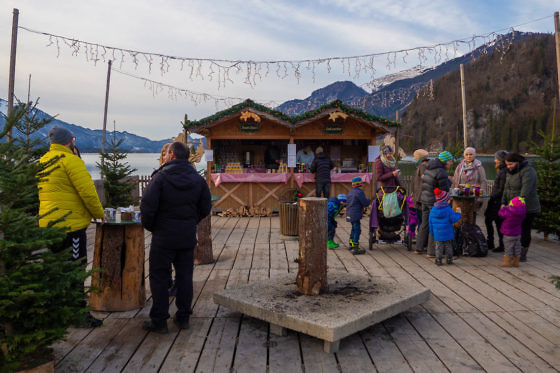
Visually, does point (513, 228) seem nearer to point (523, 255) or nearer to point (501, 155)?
point (523, 255)

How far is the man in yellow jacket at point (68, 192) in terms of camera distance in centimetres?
377

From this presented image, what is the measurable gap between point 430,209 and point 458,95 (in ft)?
397

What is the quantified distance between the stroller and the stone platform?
292cm

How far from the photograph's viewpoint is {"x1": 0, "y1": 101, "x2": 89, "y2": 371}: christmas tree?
252 centimetres

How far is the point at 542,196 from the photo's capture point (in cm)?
862

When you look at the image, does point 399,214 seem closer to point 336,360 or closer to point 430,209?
point 430,209

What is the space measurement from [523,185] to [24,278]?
6.61 m

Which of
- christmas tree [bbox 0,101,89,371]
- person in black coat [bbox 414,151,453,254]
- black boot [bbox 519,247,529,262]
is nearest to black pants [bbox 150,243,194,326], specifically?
christmas tree [bbox 0,101,89,371]

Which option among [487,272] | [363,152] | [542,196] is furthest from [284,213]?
[363,152]

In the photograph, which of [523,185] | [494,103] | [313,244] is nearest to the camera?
[313,244]

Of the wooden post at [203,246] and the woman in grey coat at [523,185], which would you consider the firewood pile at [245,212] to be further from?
the woman in grey coat at [523,185]

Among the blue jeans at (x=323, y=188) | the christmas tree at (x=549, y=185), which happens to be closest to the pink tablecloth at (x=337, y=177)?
the blue jeans at (x=323, y=188)

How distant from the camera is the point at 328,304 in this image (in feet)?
12.8

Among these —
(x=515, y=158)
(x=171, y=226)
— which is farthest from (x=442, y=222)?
(x=171, y=226)
